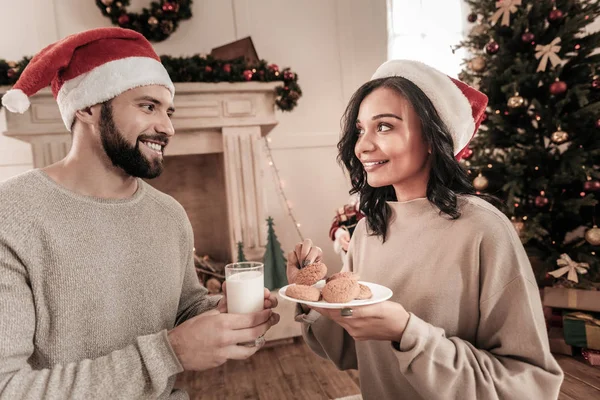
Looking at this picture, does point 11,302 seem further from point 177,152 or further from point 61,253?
point 177,152

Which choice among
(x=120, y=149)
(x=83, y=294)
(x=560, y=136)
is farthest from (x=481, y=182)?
(x=83, y=294)

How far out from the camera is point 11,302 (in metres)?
0.85

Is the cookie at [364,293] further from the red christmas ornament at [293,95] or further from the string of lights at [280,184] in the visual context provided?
the string of lights at [280,184]

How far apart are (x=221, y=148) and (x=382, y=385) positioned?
8.09 feet

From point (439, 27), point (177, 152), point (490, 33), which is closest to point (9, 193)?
point (177, 152)

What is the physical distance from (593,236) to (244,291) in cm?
256

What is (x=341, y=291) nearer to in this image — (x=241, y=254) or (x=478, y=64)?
(x=241, y=254)

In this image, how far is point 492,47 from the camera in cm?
272

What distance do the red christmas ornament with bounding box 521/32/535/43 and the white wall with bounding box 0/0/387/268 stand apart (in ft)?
5.78

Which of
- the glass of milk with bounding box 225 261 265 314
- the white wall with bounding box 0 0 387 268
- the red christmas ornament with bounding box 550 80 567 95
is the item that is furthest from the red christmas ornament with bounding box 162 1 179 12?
the glass of milk with bounding box 225 261 265 314

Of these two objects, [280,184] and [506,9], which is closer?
[506,9]

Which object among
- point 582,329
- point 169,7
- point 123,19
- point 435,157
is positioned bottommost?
point 582,329

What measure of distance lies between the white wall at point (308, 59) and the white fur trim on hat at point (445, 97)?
9.64 feet

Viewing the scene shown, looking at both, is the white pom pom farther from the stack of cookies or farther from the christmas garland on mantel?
the christmas garland on mantel
